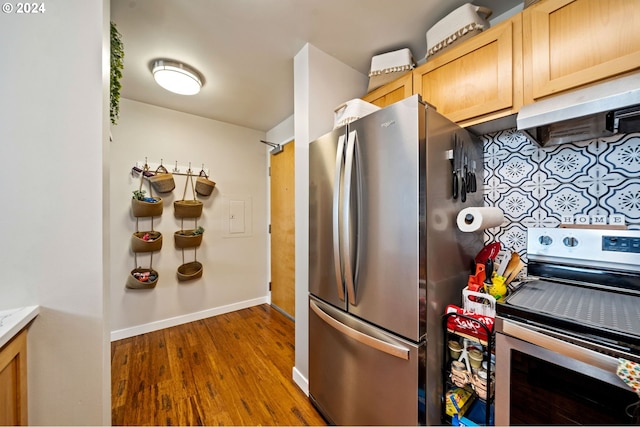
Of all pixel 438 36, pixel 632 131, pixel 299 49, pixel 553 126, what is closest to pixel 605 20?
pixel 553 126

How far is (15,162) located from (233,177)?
86.4 inches

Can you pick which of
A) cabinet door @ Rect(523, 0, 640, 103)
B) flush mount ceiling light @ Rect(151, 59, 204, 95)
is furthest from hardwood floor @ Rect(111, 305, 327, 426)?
flush mount ceiling light @ Rect(151, 59, 204, 95)

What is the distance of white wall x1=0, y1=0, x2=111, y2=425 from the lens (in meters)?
0.85

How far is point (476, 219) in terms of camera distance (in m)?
1.02

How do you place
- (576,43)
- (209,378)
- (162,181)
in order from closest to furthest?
(576,43) < (209,378) < (162,181)

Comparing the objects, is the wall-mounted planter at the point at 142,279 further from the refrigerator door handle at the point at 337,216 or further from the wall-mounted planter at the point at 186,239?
the refrigerator door handle at the point at 337,216

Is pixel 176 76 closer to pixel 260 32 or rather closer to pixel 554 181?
pixel 260 32

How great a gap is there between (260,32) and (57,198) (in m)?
1.48

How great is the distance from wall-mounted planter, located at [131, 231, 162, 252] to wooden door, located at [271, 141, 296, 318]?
135cm

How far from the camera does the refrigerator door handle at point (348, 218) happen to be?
1.13 m

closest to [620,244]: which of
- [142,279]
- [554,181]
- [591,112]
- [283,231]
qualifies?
[554,181]

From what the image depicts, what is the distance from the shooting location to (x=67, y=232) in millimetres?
899

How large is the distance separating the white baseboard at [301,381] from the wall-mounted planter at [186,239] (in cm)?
178

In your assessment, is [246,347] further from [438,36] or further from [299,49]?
[438,36]
